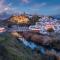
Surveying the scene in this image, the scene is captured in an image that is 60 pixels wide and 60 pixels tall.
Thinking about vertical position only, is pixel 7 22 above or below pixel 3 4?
below

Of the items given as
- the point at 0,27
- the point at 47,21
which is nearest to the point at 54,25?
the point at 47,21

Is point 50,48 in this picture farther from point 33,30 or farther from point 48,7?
point 48,7

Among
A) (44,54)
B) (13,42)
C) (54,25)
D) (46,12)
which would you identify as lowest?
(44,54)

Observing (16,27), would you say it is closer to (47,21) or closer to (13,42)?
(13,42)

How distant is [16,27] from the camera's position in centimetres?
307

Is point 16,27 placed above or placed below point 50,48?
above

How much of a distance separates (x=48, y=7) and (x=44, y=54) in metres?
0.74

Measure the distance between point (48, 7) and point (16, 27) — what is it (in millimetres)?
597

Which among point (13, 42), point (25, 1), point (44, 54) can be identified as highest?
point (25, 1)

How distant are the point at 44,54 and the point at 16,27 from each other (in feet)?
1.98

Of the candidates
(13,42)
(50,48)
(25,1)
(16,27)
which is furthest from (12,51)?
(25,1)

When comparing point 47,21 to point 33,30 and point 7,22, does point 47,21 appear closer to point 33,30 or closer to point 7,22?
point 33,30

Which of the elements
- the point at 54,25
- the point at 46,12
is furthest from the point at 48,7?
the point at 54,25

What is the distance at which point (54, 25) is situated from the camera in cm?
311
